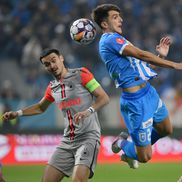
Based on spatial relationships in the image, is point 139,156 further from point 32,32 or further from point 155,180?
point 32,32

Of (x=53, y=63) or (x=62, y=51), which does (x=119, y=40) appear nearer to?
(x=53, y=63)

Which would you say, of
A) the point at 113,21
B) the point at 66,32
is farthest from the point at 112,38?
the point at 66,32

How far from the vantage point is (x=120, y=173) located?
12.1m

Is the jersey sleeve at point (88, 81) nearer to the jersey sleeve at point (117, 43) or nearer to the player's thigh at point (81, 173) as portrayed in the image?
the jersey sleeve at point (117, 43)

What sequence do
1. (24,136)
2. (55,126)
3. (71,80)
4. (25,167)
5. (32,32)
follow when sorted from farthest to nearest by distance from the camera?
(32,32) → (55,126) → (24,136) → (25,167) → (71,80)

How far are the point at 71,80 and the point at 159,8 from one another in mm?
11929

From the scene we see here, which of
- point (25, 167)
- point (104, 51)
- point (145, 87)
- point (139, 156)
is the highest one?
point (104, 51)

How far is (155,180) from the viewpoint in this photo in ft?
35.4

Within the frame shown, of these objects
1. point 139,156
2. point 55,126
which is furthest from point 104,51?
point 55,126

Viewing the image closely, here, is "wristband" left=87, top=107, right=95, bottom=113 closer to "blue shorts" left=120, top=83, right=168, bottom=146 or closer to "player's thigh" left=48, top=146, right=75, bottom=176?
"player's thigh" left=48, top=146, right=75, bottom=176

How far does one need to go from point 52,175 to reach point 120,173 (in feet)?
16.7

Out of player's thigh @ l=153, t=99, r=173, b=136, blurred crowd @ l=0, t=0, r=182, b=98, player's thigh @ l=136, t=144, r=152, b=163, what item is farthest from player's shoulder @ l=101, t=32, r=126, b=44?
blurred crowd @ l=0, t=0, r=182, b=98

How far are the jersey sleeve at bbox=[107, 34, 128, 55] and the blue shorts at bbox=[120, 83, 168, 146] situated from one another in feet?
1.88

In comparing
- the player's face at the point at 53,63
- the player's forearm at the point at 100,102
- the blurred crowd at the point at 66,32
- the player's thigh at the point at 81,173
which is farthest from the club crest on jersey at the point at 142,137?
the blurred crowd at the point at 66,32
